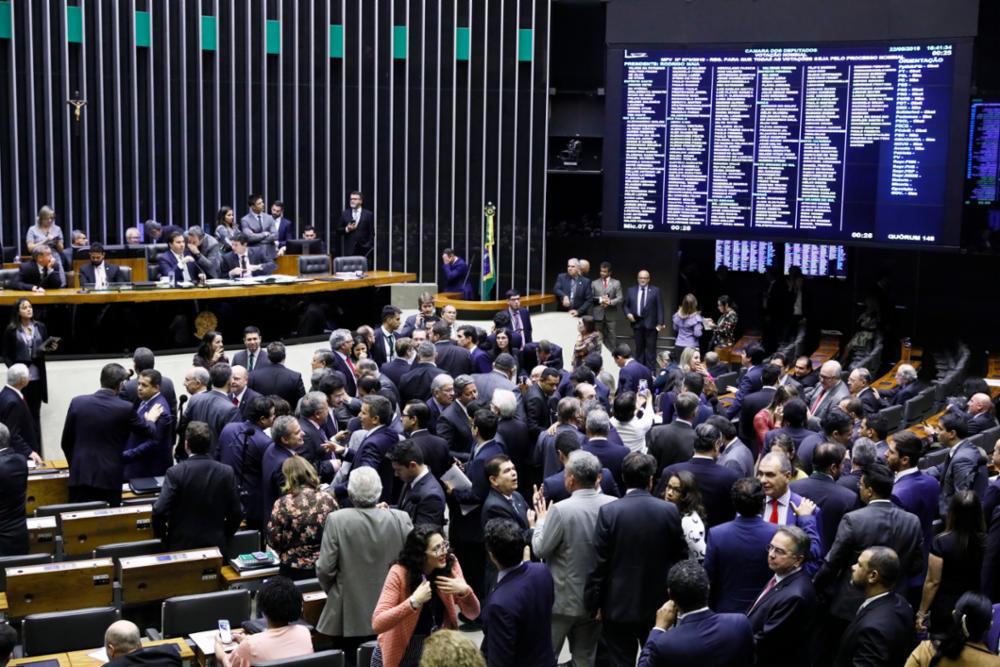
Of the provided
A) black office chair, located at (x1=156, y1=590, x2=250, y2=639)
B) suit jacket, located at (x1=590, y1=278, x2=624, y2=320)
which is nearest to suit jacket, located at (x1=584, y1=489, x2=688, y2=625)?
black office chair, located at (x1=156, y1=590, x2=250, y2=639)

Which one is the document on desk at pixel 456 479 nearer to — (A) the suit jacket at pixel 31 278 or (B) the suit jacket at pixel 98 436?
(B) the suit jacket at pixel 98 436

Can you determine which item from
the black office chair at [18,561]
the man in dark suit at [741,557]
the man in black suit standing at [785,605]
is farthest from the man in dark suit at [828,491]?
the black office chair at [18,561]

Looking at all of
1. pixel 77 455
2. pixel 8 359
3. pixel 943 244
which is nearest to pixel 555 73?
pixel 943 244

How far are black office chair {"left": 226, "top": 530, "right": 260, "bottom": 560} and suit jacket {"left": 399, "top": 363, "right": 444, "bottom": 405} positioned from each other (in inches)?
91.1

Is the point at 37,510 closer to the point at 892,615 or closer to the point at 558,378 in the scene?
the point at 558,378

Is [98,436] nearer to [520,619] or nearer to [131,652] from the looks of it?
[131,652]

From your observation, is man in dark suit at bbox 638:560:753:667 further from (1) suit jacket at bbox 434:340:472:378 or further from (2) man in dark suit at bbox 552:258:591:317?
(2) man in dark suit at bbox 552:258:591:317

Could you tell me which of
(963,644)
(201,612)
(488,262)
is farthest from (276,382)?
(488,262)

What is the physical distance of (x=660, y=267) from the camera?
17172 millimetres

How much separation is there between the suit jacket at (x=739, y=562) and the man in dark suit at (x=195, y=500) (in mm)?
2648

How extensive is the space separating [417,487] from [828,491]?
6.68 feet

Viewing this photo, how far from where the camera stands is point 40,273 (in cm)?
1209

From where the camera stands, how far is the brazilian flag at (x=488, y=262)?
16656 mm

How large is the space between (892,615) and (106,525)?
420cm
